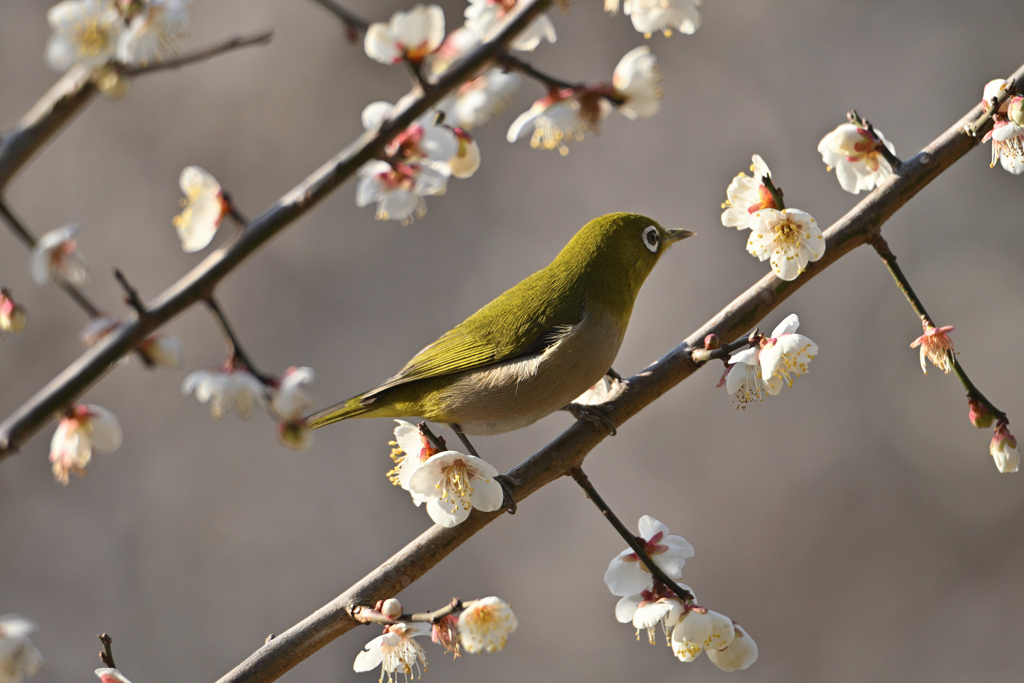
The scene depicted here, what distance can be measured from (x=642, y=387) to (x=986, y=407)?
51 centimetres

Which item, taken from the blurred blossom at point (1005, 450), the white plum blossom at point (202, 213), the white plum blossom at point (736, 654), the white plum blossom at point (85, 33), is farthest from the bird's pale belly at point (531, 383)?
the white plum blossom at point (85, 33)

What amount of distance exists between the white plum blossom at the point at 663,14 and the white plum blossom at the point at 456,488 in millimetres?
607

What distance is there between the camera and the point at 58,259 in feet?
2.37

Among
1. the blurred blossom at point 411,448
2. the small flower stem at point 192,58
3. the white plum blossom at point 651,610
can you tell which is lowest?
the white plum blossom at point 651,610

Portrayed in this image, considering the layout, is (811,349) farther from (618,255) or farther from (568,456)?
(618,255)

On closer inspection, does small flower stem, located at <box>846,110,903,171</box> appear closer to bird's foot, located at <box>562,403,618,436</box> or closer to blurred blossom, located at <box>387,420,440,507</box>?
bird's foot, located at <box>562,403,618,436</box>

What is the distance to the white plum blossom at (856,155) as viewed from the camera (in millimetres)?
1271

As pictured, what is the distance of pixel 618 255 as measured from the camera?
5.58 ft

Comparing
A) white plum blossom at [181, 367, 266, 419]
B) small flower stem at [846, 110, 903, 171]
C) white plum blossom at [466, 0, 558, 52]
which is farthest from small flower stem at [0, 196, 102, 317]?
small flower stem at [846, 110, 903, 171]

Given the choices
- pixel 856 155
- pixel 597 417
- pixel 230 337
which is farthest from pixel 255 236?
pixel 856 155

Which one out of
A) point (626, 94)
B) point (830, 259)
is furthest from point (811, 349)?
point (626, 94)

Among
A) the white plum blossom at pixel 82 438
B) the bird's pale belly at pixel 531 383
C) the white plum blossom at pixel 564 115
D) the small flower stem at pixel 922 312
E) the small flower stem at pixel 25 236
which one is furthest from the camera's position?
the bird's pale belly at pixel 531 383

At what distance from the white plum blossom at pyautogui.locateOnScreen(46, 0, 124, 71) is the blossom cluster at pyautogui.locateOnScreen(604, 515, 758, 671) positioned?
37.4 inches

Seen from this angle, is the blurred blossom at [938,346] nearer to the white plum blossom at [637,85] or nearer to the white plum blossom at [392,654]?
the white plum blossom at [637,85]
